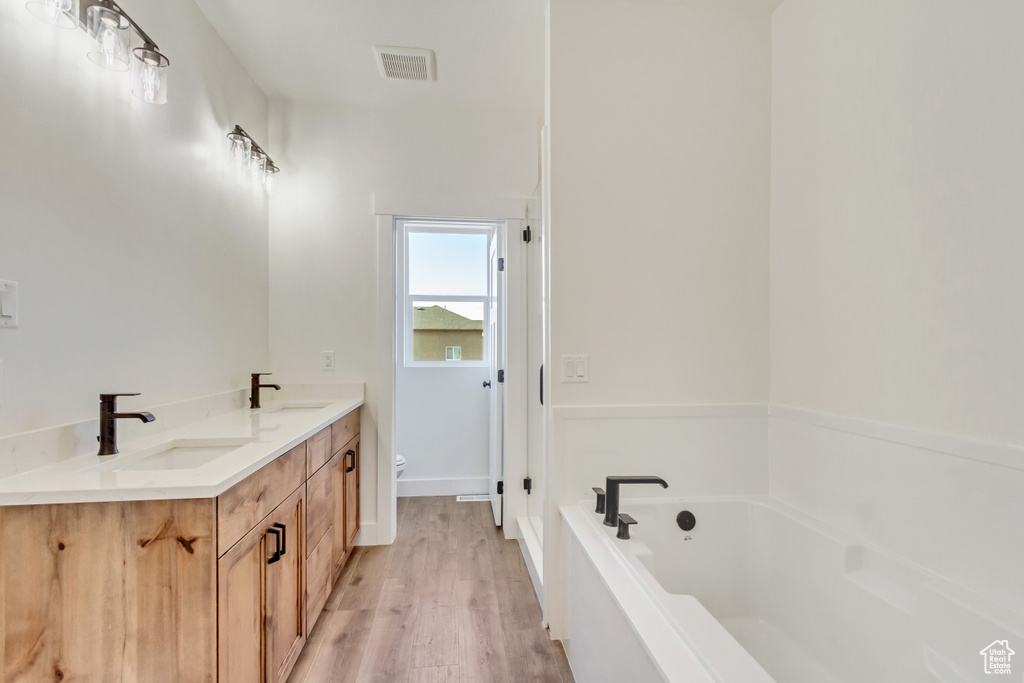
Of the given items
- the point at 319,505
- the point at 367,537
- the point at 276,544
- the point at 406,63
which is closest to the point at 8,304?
the point at 276,544

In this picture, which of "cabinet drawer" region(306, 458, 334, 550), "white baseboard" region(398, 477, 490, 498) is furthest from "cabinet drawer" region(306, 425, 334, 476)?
"white baseboard" region(398, 477, 490, 498)

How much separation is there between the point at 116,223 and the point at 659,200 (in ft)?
6.04

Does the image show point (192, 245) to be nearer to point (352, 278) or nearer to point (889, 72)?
point (352, 278)

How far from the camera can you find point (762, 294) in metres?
1.79

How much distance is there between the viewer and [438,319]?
354 centimetres

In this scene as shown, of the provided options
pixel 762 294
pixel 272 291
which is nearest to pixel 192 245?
pixel 272 291

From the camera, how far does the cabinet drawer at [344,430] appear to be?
2.03 metres

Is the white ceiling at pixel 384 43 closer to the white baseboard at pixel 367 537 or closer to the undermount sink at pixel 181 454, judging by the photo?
the undermount sink at pixel 181 454

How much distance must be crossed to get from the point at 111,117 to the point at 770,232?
7.58ft

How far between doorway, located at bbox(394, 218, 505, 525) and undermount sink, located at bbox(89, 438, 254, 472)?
198cm

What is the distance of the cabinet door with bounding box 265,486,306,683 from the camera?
132cm

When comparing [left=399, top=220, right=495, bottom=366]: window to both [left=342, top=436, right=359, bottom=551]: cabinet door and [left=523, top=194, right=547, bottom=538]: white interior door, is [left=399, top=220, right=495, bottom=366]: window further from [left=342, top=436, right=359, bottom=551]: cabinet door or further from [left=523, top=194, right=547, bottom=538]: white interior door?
[left=342, top=436, right=359, bottom=551]: cabinet door

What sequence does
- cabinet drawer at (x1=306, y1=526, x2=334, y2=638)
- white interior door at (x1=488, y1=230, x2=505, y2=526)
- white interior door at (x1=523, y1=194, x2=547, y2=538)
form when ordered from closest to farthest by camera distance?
cabinet drawer at (x1=306, y1=526, x2=334, y2=638) → white interior door at (x1=523, y1=194, x2=547, y2=538) → white interior door at (x1=488, y1=230, x2=505, y2=526)

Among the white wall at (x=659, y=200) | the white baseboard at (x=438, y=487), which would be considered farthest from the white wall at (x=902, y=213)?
the white baseboard at (x=438, y=487)
